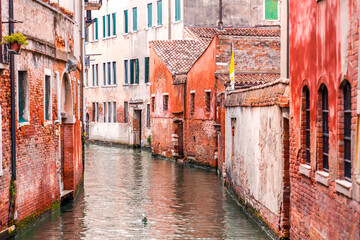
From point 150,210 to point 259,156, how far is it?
332 cm

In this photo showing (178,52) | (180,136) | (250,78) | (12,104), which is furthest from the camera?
(178,52)

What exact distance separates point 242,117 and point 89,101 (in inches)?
1321

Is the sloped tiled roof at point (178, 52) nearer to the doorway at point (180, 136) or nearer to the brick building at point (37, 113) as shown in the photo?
the doorway at point (180, 136)

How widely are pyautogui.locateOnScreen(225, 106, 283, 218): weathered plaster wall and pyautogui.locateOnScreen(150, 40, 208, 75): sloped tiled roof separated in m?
14.2

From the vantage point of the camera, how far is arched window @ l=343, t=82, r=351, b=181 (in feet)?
27.5

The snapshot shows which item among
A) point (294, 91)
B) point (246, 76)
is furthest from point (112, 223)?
point (246, 76)

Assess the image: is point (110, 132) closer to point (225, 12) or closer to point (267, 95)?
point (225, 12)

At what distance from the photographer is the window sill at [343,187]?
26.7ft

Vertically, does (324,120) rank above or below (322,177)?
above

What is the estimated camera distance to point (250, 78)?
25656mm

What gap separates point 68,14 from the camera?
17.8 m

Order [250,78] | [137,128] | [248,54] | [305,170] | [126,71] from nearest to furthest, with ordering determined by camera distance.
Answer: [305,170], [250,78], [248,54], [137,128], [126,71]

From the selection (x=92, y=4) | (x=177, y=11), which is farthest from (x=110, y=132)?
(x=92, y=4)

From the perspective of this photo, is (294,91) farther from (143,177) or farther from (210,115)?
(210,115)
